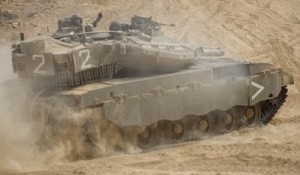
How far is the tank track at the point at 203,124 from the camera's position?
11.5 meters

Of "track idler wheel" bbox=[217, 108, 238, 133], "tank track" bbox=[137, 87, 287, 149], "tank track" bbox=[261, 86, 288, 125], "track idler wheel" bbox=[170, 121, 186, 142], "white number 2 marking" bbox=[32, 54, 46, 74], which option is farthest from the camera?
"tank track" bbox=[261, 86, 288, 125]

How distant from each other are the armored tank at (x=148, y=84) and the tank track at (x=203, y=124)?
0.06 ft

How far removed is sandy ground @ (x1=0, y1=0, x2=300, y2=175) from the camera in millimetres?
9930

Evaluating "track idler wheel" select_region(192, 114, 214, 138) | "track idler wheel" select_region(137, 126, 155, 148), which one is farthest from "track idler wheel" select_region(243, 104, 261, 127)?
"track idler wheel" select_region(137, 126, 155, 148)

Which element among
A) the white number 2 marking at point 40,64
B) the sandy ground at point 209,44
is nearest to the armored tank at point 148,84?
the white number 2 marking at point 40,64

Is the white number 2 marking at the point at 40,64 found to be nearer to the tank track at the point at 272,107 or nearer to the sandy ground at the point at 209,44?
the sandy ground at the point at 209,44

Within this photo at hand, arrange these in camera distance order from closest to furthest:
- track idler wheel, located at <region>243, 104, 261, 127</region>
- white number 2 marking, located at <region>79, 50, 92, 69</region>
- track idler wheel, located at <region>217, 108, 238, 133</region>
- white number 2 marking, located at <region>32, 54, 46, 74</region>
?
white number 2 marking, located at <region>32, 54, 46, 74</region> → white number 2 marking, located at <region>79, 50, 92, 69</region> → track idler wheel, located at <region>217, 108, 238, 133</region> → track idler wheel, located at <region>243, 104, 261, 127</region>

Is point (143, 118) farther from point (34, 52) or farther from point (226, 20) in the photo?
point (226, 20)

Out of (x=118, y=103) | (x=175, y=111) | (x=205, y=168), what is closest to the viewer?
(x=205, y=168)

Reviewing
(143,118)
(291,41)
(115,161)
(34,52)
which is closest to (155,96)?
(143,118)

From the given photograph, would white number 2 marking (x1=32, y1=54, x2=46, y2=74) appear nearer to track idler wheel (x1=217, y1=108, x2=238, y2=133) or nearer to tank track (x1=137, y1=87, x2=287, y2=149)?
tank track (x1=137, y1=87, x2=287, y2=149)

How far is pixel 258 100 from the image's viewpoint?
42.2 feet

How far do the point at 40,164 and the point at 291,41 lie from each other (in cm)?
1355

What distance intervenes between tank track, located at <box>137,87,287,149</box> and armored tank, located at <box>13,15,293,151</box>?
0.02 m
